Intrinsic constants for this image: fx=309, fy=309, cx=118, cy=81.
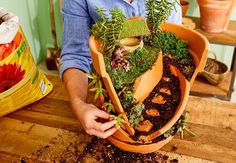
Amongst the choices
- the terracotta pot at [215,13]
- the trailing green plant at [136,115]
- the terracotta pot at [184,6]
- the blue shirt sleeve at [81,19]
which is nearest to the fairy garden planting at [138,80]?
the trailing green plant at [136,115]

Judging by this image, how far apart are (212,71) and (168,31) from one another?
1.41 m

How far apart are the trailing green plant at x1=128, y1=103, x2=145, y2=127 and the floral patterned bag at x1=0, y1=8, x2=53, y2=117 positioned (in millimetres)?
473

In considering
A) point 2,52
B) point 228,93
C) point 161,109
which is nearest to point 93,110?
point 161,109

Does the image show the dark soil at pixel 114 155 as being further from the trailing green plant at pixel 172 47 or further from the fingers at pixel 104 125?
the trailing green plant at pixel 172 47

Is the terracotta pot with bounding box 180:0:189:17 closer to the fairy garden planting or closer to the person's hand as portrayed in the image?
the fairy garden planting

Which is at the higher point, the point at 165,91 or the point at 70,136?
the point at 165,91

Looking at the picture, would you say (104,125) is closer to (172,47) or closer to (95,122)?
(95,122)

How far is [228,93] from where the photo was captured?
2.10m

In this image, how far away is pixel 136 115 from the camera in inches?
29.0

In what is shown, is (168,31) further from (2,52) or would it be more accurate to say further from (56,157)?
(2,52)

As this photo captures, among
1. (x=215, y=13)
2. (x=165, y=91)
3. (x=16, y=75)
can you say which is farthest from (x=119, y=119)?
(x=215, y=13)

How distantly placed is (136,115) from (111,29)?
211mm

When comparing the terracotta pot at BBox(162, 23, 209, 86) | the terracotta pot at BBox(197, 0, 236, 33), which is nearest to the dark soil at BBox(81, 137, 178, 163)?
the terracotta pot at BBox(162, 23, 209, 86)

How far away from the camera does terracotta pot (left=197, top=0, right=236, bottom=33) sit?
185 centimetres
